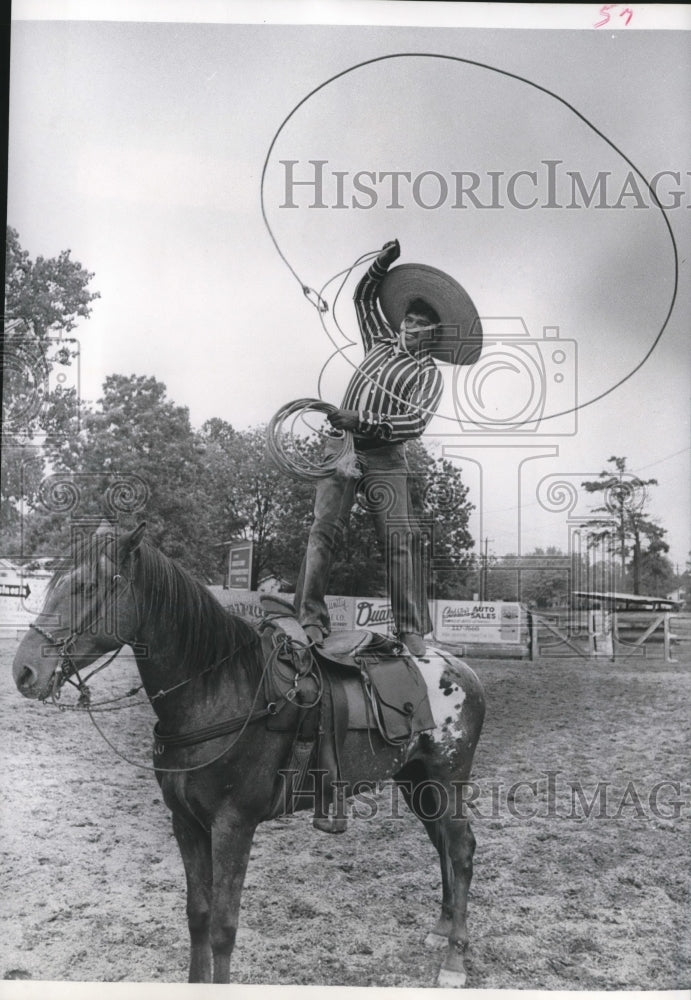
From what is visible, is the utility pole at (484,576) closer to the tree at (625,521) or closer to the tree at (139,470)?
the tree at (625,521)

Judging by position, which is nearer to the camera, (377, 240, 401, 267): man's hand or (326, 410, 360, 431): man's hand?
(326, 410, 360, 431): man's hand

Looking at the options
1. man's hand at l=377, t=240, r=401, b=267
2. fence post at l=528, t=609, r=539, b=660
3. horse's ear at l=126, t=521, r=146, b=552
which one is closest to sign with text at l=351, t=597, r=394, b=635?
fence post at l=528, t=609, r=539, b=660

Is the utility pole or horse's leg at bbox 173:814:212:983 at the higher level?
the utility pole

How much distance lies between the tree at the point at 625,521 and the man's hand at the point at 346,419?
5.30 ft

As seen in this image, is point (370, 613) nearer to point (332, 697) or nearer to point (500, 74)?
point (332, 697)

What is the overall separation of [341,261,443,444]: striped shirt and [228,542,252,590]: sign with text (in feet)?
5.51

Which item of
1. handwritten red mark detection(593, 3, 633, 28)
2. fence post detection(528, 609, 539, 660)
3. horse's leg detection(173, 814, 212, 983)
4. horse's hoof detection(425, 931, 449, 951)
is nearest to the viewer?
horse's leg detection(173, 814, 212, 983)

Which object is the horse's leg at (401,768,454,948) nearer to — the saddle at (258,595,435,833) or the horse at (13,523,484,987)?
the saddle at (258,595,435,833)

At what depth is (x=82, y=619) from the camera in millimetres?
3338

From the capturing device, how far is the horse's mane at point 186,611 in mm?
3449

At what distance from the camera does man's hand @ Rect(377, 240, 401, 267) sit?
459cm

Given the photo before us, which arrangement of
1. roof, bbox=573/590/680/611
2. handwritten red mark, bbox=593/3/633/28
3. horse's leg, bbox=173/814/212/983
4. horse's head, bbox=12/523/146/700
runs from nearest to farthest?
horse's head, bbox=12/523/146/700 → horse's leg, bbox=173/814/212/983 → handwritten red mark, bbox=593/3/633/28 → roof, bbox=573/590/680/611

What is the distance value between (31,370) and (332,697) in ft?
9.00

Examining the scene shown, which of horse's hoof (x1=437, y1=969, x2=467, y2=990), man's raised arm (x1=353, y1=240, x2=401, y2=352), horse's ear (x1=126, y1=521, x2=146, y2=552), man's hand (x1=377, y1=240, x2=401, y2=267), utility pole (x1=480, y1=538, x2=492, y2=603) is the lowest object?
horse's hoof (x1=437, y1=969, x2=467, y2=990)
